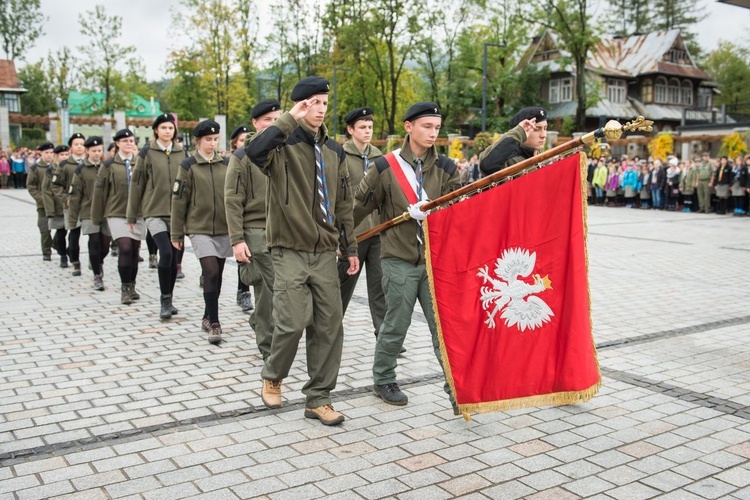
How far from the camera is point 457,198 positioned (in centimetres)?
476

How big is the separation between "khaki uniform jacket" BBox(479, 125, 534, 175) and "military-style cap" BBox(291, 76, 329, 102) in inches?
53.4

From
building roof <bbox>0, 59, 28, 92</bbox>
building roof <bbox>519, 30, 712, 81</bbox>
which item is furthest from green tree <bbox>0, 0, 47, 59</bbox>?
building roof <bbox>519, 30, 712, 81</bbox>

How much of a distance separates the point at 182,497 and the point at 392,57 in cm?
4935

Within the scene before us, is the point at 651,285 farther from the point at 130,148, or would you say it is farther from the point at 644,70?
the point at 644,70

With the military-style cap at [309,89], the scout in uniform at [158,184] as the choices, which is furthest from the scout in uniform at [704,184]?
the military-style cap at [309,89]

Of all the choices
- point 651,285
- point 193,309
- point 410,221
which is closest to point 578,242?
point 410,221

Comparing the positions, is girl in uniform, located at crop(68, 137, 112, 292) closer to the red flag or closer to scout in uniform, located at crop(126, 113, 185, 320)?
scout in uniform, located at crop(126, 113, 185, 320)

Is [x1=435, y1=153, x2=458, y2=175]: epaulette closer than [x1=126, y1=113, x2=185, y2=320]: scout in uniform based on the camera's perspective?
Yes

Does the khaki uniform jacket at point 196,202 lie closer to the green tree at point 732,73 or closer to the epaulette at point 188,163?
the epaulette at point 188,163

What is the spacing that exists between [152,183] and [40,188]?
5.85m

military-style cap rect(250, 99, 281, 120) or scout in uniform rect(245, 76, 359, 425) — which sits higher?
military-style cap rect(250, 99, 281, 120)

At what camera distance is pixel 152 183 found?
8414 mm

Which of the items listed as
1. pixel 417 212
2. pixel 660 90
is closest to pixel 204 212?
pixel 417 212

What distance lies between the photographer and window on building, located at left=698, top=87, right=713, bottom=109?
64.8 metres
